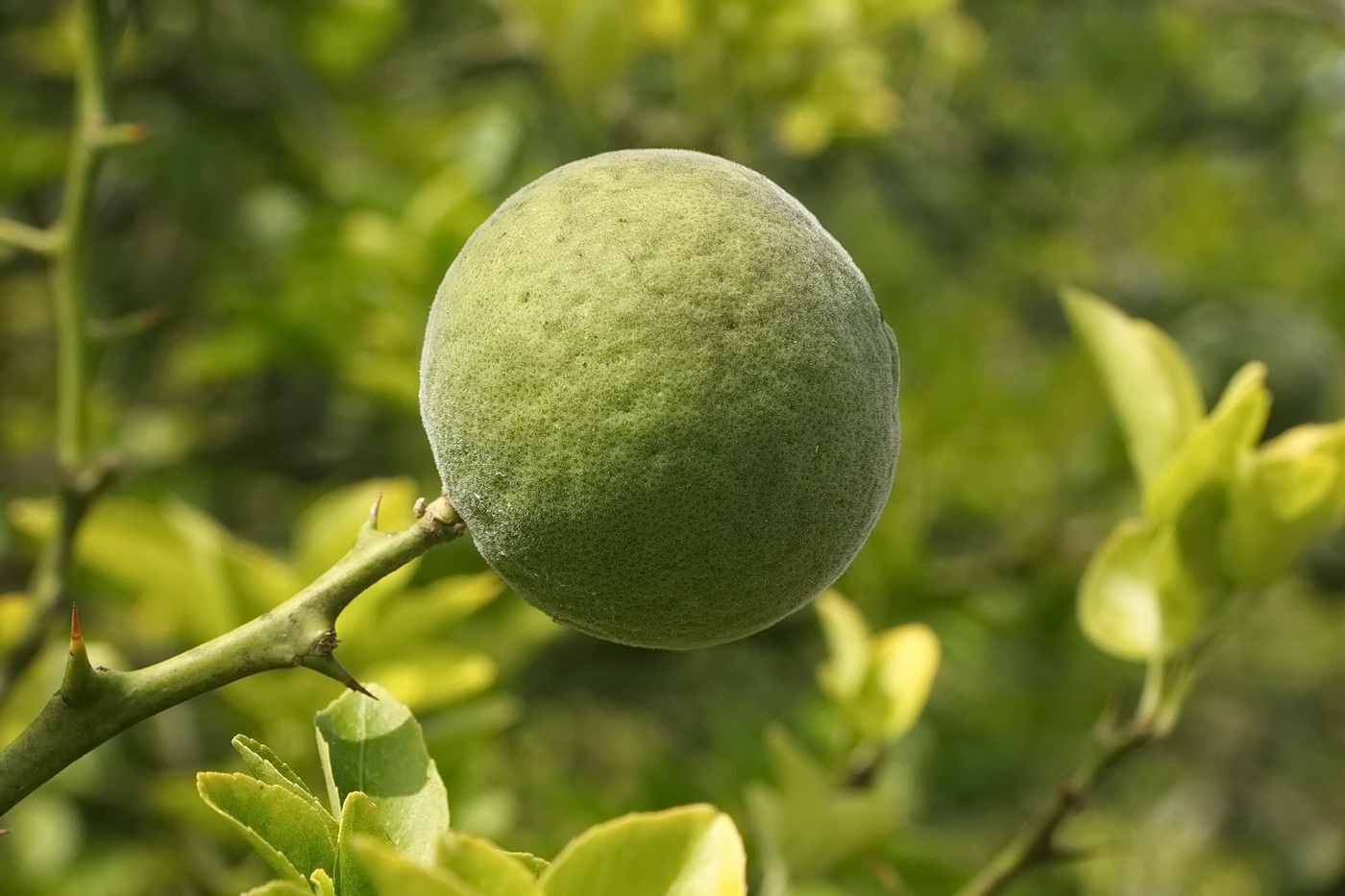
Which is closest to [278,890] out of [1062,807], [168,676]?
[168,676]

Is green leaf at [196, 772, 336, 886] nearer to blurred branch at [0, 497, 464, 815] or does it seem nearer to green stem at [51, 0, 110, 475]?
blurred branch at [0, 497, 464, 815]

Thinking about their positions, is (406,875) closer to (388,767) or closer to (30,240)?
(388,767)

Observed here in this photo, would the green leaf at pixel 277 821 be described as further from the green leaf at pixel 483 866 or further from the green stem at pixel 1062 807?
the green stem at pixel 1062 807

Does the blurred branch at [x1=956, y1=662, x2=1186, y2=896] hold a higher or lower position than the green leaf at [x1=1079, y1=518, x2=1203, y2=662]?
lower

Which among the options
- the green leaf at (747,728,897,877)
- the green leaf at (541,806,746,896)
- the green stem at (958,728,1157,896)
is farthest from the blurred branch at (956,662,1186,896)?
the green leaf at (541,806,746,896)

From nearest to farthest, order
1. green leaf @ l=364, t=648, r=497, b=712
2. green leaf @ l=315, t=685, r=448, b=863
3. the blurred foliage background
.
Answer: green leaf @ l=315, t=685, r=448, b=863
green leaf @ l=364, t=648, r=497, b=712
the blurred foliage background

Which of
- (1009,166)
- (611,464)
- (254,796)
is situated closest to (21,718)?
(254,796)
